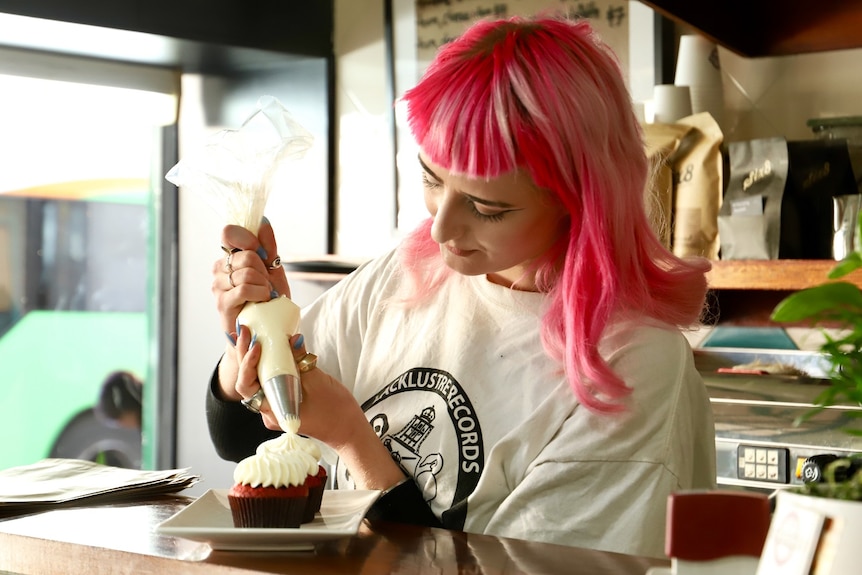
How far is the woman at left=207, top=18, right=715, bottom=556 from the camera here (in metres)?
1.30

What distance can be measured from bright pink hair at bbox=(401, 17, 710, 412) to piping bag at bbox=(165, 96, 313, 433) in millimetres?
174

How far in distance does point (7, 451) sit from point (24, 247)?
0.64m

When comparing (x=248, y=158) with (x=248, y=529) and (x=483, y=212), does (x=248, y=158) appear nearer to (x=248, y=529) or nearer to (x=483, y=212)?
(x=483, y=212)

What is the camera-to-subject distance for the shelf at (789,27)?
2.31 m

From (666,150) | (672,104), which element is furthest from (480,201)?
(672,104)

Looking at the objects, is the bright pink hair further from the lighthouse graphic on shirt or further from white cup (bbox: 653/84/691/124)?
white cup (bbox: 653/84/691/124)

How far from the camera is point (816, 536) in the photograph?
28.2 inches

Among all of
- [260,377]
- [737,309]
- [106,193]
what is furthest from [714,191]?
[106,193]

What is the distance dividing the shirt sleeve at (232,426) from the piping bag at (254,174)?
0.30 m

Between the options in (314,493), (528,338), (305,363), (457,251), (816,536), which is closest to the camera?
(816,536)

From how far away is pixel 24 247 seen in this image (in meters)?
3.39

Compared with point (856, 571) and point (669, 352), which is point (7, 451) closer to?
point (669, 352)

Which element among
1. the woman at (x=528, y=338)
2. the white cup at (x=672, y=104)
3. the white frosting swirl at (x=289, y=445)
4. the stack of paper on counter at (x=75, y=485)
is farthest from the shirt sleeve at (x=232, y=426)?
the white cup at (x=672, y=104)

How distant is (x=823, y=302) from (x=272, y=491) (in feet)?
1.88
